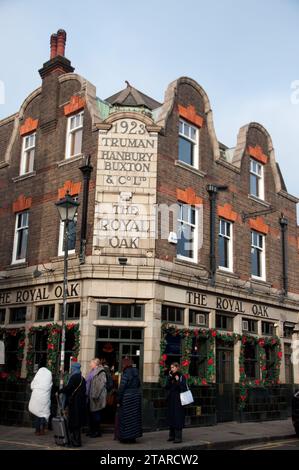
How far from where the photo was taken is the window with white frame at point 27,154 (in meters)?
19.5

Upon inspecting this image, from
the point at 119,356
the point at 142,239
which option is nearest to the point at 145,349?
the point at 119,356

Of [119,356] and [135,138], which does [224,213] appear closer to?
A: [135,138]

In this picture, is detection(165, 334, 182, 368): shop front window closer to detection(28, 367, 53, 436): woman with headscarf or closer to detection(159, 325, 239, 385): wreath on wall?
detection(159, 325, 239, 385): wreath on wall

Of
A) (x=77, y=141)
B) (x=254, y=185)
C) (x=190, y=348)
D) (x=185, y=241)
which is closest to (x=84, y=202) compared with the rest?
(x=77, y=141)

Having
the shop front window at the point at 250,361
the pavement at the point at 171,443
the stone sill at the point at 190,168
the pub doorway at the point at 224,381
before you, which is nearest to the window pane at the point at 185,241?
the stone sill at the point at 190,168

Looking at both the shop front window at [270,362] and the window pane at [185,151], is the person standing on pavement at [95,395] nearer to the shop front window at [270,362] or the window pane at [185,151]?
the window pane at [185,151]

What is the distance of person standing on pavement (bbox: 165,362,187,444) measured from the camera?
40.2 feet

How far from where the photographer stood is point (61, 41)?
20172 mm

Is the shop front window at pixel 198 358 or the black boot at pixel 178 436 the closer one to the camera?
the black boot at pixel 178 436

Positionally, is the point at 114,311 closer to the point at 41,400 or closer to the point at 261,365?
the point at 41,400

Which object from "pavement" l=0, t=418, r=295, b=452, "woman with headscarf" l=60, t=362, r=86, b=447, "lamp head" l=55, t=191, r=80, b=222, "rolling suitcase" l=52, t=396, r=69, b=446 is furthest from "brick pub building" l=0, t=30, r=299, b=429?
"rolling suitcase" l=52, t=396, r=69, b=446

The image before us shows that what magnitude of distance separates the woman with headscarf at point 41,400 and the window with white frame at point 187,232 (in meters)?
5.84

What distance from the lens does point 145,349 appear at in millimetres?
15133

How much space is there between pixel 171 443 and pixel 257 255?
33.6 ft
